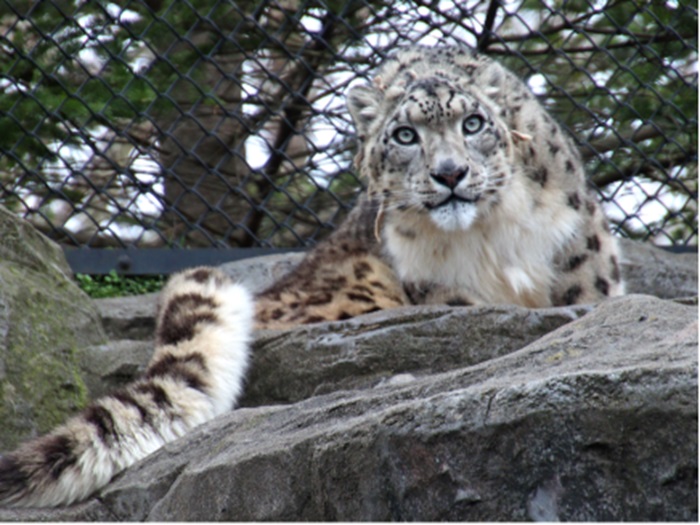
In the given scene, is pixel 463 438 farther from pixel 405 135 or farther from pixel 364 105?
pixel 364 105

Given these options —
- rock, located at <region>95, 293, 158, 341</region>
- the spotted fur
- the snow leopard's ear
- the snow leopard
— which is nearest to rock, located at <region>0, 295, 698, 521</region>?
the snow leopard

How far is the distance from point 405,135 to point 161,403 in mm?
1302

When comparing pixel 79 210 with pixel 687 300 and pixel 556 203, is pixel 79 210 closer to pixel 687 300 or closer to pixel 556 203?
pixel 556 203

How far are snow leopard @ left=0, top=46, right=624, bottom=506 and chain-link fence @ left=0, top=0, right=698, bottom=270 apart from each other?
1019 mm

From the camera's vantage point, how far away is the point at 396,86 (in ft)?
12.5

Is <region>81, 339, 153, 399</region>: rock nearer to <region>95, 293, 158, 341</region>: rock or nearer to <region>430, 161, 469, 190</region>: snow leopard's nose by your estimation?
<region>95, 293, 158, 341</region>: rock

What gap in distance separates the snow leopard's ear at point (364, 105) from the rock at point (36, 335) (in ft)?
3.45

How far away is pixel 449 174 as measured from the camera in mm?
3465

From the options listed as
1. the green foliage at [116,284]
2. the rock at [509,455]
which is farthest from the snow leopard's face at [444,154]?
the rock at [509,455]

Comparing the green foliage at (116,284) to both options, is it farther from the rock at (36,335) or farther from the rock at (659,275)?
the rock at (659,275)

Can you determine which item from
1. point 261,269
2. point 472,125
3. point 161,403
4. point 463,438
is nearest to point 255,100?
point 261,269

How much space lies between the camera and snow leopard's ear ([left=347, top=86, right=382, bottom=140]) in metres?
3.86

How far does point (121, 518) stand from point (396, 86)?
1942 millimetres

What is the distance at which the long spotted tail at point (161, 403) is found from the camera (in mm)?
2357
